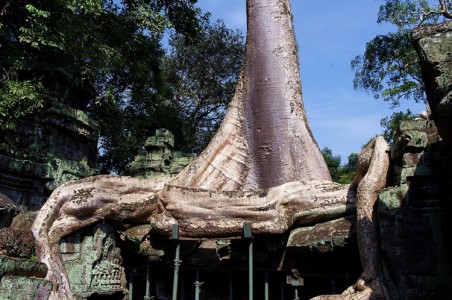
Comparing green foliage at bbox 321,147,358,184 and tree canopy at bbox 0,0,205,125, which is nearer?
tree canopy at bbox 0,0,205,125

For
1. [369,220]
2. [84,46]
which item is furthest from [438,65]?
[84,46]

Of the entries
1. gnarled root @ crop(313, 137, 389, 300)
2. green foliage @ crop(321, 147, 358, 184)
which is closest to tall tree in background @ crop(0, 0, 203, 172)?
gnarled root @ crop(313, 137, 389, 300)

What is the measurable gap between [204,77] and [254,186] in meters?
15.7

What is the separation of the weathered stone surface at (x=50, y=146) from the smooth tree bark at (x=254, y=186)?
13.5 feet

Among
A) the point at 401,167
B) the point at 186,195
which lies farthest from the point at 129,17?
the point at 401,167

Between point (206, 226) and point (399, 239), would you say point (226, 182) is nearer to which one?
point (206, 226)

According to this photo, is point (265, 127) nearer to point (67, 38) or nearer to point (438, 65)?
point (438, 65)

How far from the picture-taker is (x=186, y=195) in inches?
144

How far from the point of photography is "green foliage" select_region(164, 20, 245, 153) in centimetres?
1956

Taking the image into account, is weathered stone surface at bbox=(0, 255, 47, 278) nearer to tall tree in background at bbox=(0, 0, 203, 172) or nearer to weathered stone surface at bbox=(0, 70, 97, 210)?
tall tree in background at bbox=(0, 0, 203, 172)

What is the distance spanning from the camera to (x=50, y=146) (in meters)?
8.63

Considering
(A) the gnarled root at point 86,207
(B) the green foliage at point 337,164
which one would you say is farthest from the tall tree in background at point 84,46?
(B) the green foliage at point 337,164

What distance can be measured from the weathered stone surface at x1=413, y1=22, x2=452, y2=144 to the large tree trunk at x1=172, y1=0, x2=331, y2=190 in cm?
204

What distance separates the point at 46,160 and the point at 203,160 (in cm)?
459
